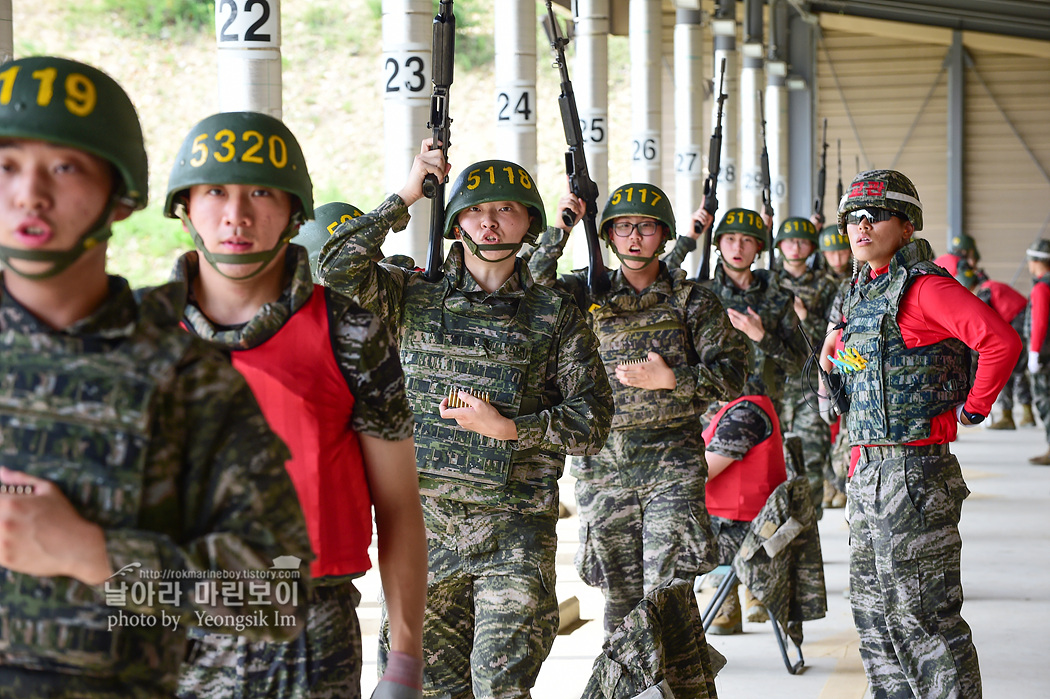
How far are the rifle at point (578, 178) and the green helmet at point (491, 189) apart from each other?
1369 millimetres

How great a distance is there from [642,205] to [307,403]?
319cm

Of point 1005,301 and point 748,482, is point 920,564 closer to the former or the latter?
point 748,482

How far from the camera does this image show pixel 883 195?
14.6 feet

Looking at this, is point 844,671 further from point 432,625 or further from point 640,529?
point 432,625

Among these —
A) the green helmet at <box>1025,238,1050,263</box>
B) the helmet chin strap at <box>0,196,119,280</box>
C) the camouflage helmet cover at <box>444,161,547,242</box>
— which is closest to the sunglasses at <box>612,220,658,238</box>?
the camouflage helmet cover at <box>444,161,547,242</box>

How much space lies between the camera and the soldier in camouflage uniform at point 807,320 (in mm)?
8688

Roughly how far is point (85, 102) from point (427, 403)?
7.57ft

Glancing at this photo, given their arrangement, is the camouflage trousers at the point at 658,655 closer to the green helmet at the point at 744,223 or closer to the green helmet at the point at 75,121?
the green helmet at the point at 75,121

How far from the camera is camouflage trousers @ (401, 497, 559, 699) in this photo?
145 inches

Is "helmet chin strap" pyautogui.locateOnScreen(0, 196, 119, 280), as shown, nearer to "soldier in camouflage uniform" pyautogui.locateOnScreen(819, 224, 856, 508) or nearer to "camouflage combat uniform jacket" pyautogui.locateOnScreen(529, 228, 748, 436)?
"camouflage combat uniform jacket" pyautogui.locateOnScreen(529, 228, 748, 436)

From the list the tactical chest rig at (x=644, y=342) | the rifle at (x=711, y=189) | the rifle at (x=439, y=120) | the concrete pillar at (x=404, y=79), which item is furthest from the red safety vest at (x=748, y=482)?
the concrete pillar at (x=404, y=79)

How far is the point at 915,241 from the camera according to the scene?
15.0ft

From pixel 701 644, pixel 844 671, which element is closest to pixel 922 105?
pixel 844 671

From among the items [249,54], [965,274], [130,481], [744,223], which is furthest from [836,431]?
[130,481]
